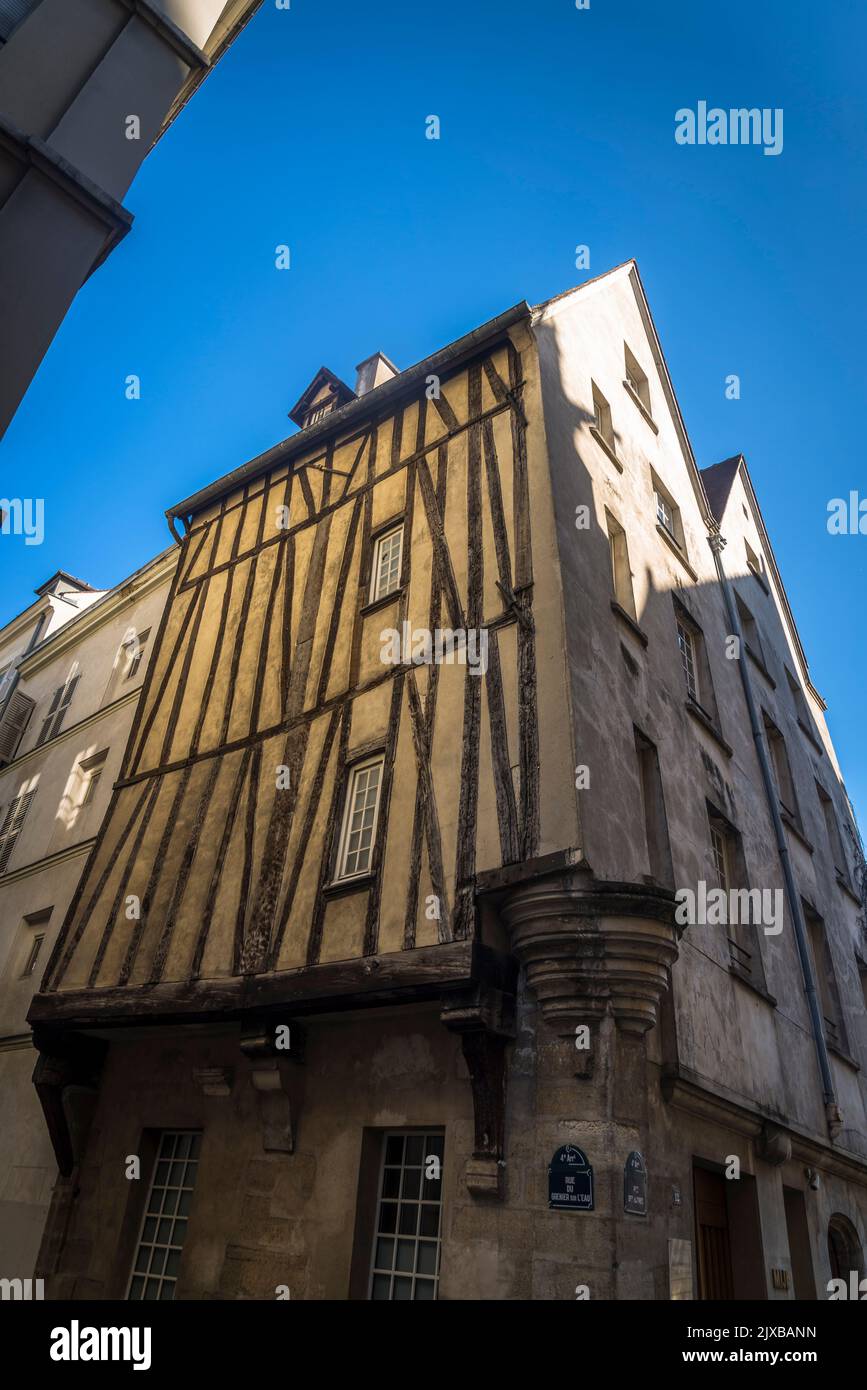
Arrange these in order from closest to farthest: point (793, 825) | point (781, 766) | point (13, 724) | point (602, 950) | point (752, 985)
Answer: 1. point (602, 950)
2. point (752, 985)
3. point (793, 825)
4. point (781, 766)
5. point (13, 724)

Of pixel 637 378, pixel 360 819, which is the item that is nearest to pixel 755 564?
pixel 637 378

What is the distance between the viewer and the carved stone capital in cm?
575

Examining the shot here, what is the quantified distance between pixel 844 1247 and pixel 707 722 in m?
6.18

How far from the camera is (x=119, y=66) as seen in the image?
4.85 m

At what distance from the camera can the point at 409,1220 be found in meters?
6.34

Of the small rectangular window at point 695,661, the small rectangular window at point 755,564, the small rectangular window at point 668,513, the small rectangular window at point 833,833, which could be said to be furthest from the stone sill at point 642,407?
the small rectangular window at point 833,833

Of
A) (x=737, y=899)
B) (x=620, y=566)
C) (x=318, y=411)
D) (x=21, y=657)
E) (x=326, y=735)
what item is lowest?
(x=737, y=899)

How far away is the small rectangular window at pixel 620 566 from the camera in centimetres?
907

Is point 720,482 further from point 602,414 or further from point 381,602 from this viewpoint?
point 381,602

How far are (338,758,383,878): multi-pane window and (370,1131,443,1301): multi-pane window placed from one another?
2.23m

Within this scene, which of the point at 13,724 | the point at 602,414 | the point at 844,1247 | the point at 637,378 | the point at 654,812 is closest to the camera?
the point at 654,812

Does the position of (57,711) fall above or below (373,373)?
below
